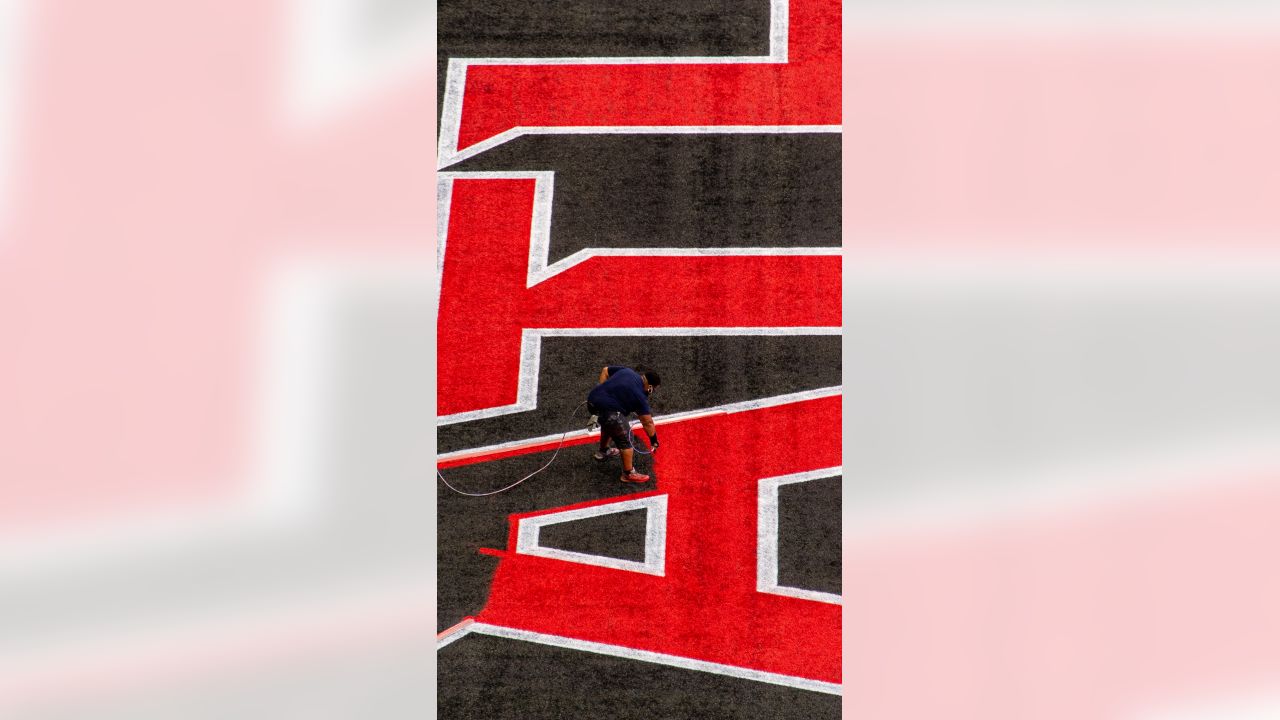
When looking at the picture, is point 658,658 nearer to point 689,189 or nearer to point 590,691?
point 590,691

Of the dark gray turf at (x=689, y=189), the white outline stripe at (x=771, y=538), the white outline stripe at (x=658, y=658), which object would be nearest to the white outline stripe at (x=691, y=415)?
the white outline stripe at (x=771, y=538)

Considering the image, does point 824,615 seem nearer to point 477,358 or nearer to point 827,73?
A: point 477,358

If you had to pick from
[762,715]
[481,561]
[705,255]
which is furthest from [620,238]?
[762,715]

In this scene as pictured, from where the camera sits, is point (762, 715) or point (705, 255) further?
point (705, 255)

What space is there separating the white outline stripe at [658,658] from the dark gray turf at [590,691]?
0.04 metres

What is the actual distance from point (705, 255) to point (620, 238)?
2.70 ft

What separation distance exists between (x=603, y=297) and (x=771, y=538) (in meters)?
2.73

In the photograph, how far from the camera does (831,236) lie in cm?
920

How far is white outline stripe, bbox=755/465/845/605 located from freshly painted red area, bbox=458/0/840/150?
11.0 ft

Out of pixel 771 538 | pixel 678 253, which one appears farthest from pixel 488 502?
pixel 678 253

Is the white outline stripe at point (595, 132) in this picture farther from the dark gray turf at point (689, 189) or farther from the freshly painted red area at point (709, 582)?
the freshly painted red area at point (709, 582)

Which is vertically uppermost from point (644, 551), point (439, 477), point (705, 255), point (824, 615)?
point (705, 255)

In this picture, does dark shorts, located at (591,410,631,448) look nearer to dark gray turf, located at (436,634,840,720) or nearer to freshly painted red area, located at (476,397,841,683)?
freshly painted red area, located at (476,397,841,683)

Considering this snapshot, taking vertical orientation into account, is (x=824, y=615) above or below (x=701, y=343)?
below
